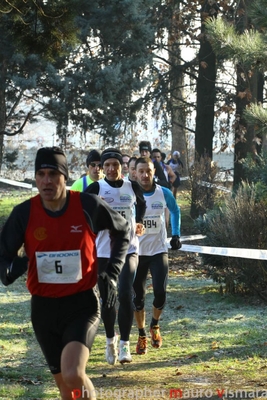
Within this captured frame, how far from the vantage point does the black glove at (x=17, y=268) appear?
575 centimetres

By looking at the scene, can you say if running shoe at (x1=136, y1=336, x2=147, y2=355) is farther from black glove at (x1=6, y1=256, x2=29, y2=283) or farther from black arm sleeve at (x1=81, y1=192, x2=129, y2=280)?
black glove at (x1=6, y1=256, x2=29, y2=283)

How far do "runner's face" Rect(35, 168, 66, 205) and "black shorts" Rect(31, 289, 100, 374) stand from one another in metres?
0.65

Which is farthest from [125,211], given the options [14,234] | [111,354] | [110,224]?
[14,234]

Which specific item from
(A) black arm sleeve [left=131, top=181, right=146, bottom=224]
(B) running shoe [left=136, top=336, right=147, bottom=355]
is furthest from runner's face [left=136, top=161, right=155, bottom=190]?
(B) running shoe [left=136, top=336, right=147, bottom=355]

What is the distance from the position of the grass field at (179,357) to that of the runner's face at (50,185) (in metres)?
2.18

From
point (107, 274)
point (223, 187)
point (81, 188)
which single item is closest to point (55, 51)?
point (81, 188)

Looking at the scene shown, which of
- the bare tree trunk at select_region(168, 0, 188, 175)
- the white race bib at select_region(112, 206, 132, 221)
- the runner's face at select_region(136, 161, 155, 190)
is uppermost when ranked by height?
the bare tree trunk at select_region(168, 0, 188, 175)

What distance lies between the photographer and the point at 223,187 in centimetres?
2367

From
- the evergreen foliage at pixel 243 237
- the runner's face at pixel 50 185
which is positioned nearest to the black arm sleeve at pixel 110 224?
the runner's face at pixel 50 185

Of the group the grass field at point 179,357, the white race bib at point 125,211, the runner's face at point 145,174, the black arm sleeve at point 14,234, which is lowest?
the grass field at point 179,357

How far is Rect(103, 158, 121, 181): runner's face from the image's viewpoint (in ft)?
29.9

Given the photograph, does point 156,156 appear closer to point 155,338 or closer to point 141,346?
point 155,338

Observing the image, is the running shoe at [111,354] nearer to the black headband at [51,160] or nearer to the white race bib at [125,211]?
the white race bib at [125,211]

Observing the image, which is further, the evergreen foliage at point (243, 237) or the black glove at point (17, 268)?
the evergreen foliage at point (243, 237)
